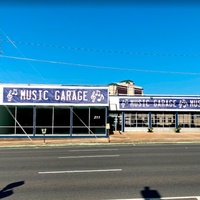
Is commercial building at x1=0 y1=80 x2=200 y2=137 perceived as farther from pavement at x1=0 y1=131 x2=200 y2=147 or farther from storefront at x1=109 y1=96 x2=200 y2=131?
storefront at x1=109 y1=96 x2=200 y2=131

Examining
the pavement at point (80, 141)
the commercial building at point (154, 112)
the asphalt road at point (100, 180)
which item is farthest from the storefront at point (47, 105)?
the asphalt road at point (100, 180)

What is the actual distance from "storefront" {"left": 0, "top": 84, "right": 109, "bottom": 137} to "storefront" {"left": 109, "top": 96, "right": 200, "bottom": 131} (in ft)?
28.8

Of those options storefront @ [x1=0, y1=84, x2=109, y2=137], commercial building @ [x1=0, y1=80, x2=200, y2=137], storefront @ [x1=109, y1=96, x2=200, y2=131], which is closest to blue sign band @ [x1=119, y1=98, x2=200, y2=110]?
storefront @ [x1=109, y1=96, x2=200, y2=131]

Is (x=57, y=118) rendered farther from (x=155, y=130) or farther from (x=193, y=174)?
(x=193, y=174)

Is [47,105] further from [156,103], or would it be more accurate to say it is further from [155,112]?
[155,112]

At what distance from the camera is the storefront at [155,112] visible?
118 ft

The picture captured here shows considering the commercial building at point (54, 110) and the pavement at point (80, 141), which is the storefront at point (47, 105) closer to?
the commercial building at point (54, 110)

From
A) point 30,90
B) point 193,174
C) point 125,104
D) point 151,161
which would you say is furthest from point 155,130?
point 193,174

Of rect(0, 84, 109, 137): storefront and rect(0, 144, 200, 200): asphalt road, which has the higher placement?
rect(0, 84, 109, 137): storefront

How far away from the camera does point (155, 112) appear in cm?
3669

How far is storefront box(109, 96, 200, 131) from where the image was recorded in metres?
36.1

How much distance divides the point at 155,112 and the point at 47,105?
16734 millimetres

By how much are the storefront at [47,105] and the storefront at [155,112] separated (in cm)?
877

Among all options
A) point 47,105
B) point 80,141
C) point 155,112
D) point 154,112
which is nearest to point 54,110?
point 47,105
